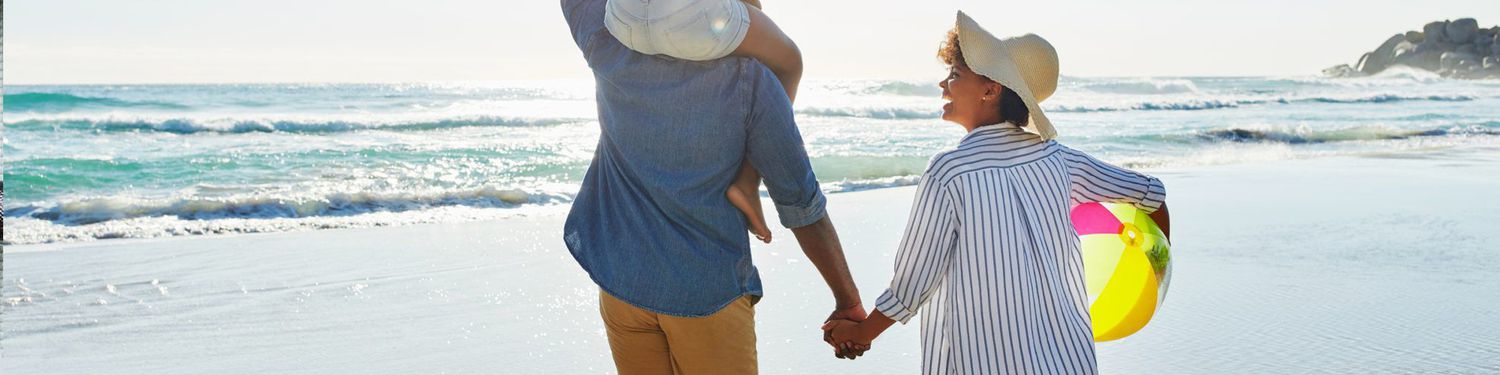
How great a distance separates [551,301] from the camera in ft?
17.5

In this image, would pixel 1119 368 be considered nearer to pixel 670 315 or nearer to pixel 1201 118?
pixel 670 315

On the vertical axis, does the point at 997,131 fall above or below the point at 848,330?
above

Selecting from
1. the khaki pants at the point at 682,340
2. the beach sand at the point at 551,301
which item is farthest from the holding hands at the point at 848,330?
the beach sand at the point at 551,301

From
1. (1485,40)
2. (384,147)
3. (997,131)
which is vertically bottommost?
(384,147)

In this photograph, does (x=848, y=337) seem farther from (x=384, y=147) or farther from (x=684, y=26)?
(x=384, y=147)

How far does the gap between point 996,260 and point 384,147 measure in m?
15.7

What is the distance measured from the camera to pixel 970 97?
7.27ft

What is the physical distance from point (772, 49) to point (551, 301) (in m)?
3.59

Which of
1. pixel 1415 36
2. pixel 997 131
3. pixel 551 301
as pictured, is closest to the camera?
pixel 997 131

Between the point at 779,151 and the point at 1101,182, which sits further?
the point at 1101,182

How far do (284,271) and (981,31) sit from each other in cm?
497

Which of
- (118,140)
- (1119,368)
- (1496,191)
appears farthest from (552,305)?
(118,140)

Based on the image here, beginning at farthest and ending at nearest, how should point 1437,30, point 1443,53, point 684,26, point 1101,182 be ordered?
point 1437,30 < point 1443,53 < point 1101,182 < point 684,26

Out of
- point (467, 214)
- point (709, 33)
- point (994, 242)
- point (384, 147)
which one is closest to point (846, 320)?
point (994, 242)
